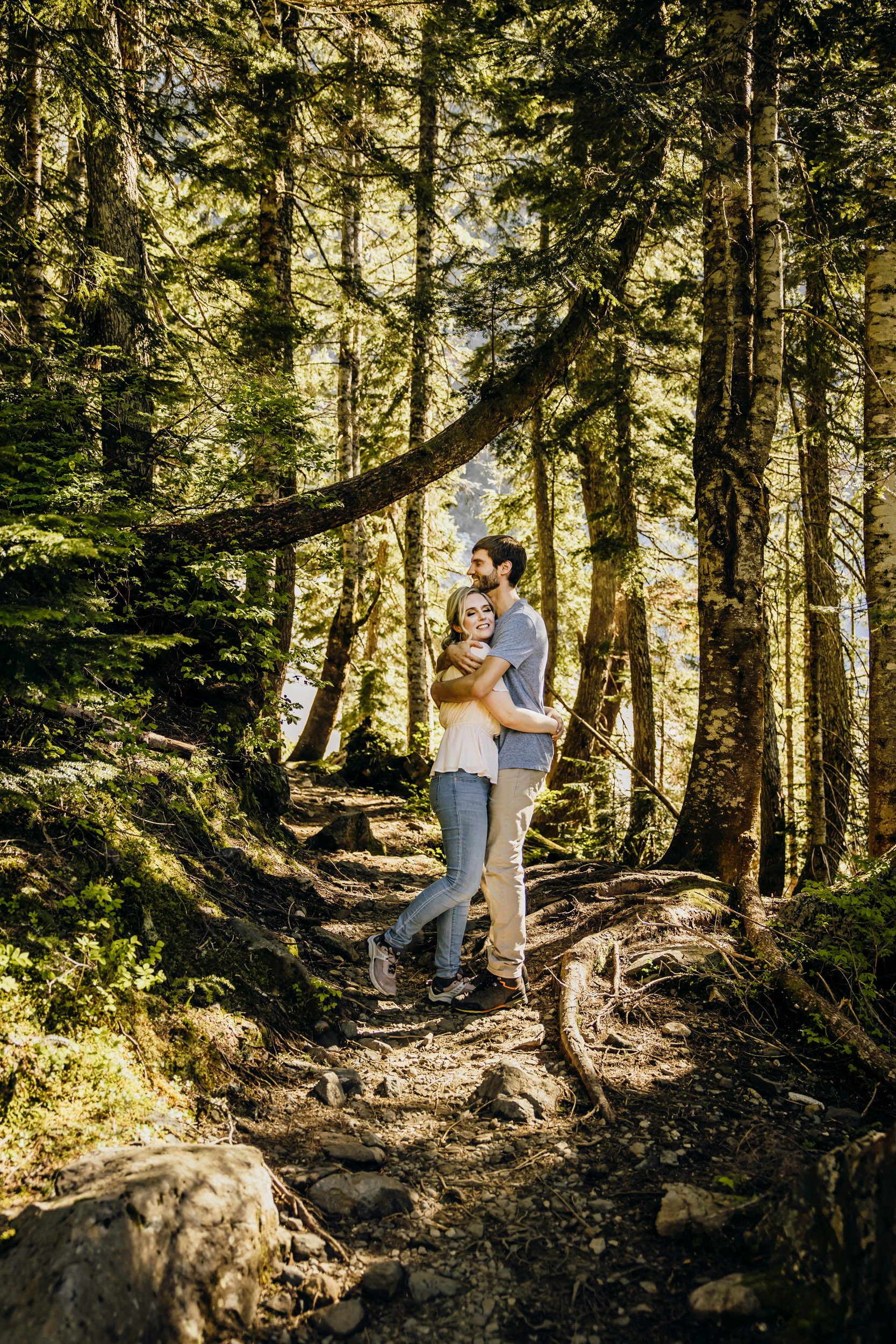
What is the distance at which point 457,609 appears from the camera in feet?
14.6

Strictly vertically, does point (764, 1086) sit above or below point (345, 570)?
below

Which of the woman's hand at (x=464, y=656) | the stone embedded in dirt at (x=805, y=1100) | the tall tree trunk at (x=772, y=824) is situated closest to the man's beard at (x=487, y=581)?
the woman's hand at (x=464, y=656)

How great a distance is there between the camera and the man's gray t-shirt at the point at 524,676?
4.30 meters

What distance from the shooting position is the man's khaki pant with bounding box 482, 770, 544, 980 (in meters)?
4.31

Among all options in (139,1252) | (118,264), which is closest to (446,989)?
(139,1252)

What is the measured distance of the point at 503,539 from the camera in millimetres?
4629

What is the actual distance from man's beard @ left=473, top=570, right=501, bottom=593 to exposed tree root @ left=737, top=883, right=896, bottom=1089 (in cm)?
268

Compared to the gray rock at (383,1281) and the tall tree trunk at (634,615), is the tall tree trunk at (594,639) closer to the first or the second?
the tall tree trunk at (634,615)

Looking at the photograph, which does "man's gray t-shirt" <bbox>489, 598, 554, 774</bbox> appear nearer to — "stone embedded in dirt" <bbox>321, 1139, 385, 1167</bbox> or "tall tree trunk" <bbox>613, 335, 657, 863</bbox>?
"stone embedded in dirt" <bbox>321, 1139, 385, 1167</bbox>

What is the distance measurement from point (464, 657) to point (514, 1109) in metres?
2.31

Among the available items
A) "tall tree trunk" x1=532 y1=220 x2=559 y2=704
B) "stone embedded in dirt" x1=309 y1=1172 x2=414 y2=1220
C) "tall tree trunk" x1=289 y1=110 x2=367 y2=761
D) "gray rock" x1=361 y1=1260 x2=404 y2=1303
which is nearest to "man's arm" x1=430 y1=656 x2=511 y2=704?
"stone embedded in dirt" x1=309 y1=1172 x2=414 y2=1220

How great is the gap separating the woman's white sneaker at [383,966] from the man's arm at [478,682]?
1.55 meters

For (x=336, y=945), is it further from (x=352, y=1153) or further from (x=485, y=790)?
(x=352, y=1153)

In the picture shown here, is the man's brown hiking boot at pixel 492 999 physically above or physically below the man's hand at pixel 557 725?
below
